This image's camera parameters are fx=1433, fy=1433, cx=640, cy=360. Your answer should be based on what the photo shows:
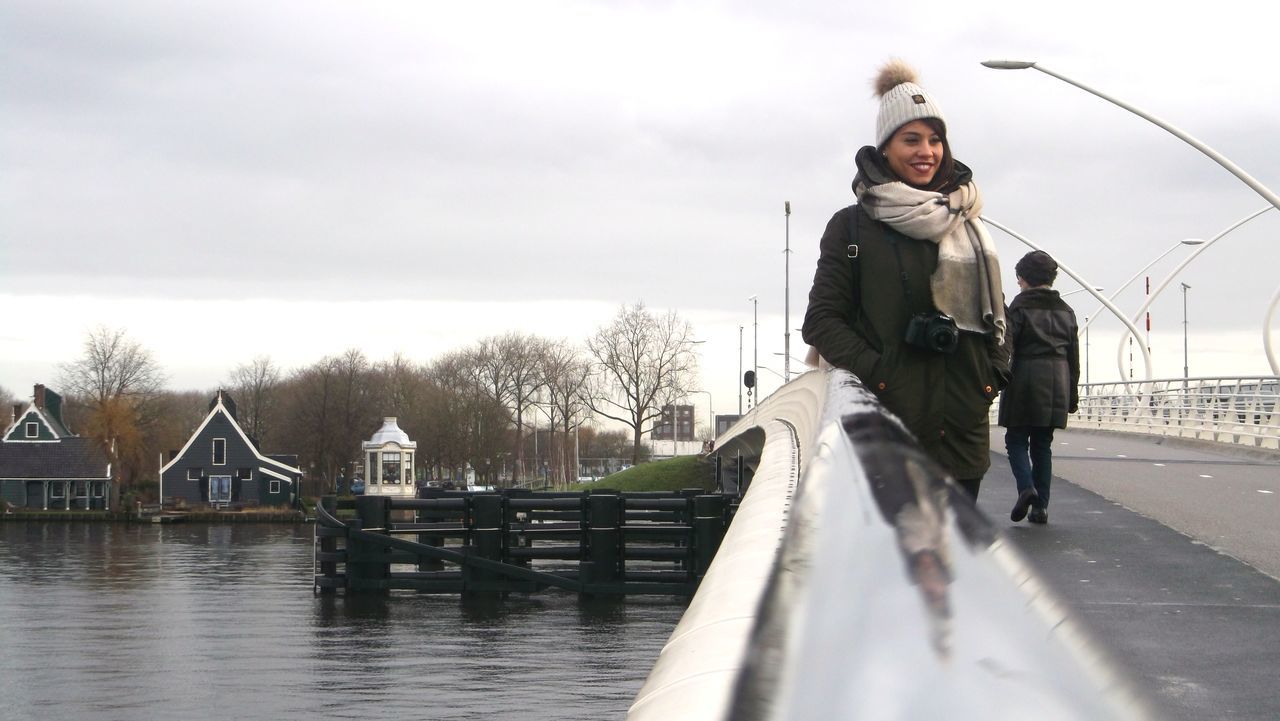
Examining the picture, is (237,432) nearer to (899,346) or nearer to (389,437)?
(389,437)

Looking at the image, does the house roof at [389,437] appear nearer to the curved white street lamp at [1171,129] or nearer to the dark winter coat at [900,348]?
the curved white street lamp at [1171,129]

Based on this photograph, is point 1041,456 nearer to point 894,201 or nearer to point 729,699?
point 894,201

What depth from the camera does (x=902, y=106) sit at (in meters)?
4.18

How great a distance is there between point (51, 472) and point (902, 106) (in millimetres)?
103820

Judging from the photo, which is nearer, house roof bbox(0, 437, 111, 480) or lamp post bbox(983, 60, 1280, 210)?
lamp post bbox(983, 60, 1280, 210)

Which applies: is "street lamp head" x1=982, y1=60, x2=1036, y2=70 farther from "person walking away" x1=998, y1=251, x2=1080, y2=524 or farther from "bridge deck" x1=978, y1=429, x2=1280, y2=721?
"person walking away" x1=998, y1=251, x2=1080, y2=524

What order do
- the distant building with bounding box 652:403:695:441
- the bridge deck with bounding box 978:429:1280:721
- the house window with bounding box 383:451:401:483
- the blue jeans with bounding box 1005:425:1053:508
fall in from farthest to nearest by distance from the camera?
the distant building with bounding box 652:403:695:441 < the house window with bounding box 383:451:401:483 < the blue jeans with bounding box 1005:425:1053:508 < the bridge deck with bounding box 978:429:1280:721

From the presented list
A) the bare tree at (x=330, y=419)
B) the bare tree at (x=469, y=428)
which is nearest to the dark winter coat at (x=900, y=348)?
the bare tree at (x=469, y=428)

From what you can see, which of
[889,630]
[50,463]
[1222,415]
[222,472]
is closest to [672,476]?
[1222,415]

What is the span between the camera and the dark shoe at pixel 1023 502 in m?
10.7

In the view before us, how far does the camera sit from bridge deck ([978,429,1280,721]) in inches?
222

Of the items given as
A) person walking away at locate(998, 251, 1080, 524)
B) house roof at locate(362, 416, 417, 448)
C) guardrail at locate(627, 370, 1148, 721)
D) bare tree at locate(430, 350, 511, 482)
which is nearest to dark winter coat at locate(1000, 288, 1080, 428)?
person walking away at locate(998, 251, 1080, 524)

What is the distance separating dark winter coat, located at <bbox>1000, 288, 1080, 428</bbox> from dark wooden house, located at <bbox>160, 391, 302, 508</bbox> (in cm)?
8801

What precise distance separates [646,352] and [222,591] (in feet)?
198
